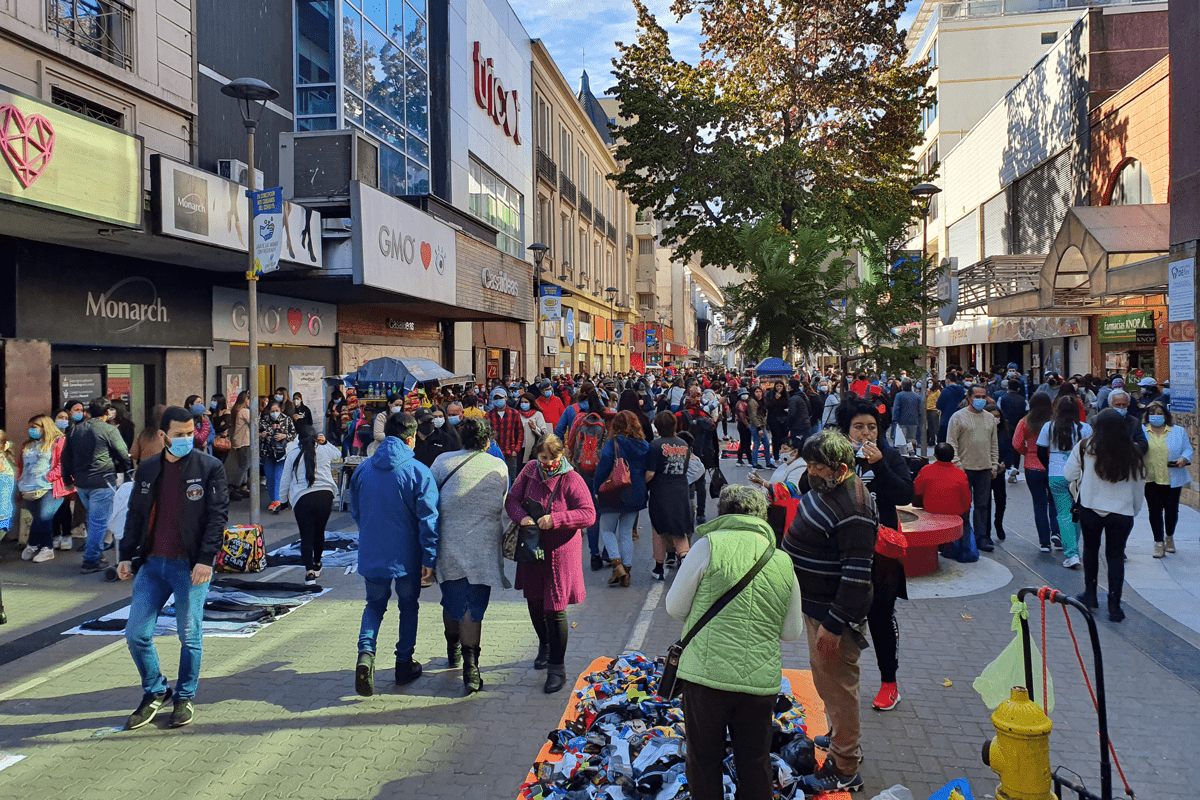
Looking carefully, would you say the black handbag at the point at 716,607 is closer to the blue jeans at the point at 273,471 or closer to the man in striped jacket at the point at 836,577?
the man in striped jacket at the point at 836,577

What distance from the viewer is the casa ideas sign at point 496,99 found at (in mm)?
27578

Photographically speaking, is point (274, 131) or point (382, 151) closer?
point (274, 131)

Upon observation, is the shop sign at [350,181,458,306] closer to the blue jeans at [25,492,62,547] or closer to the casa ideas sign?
the blue jeans at [25,492,62,547]

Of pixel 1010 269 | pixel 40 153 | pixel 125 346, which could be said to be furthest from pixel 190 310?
pixel 1010 269

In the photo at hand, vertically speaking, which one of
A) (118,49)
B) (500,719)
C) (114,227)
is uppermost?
(118,49)

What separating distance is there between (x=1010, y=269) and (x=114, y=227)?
2237 centimetres

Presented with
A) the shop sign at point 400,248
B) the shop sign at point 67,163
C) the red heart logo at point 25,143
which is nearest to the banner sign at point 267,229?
the shop sign at point 67,163

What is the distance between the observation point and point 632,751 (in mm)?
4211

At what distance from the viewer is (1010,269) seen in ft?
77.2

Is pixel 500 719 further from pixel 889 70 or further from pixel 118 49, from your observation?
pixel 889 70

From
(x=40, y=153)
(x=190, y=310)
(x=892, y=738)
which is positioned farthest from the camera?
(x=190, y=310)

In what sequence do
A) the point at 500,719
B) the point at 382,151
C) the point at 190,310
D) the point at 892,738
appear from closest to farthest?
the point at 892,738, the point at 500,719, the point at 190,310, the point at 382,151

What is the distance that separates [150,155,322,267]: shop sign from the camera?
38.8 feet

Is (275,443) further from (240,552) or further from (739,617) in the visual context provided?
(739,617)
